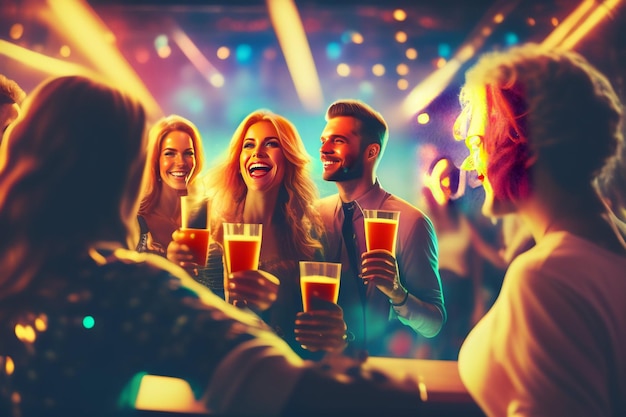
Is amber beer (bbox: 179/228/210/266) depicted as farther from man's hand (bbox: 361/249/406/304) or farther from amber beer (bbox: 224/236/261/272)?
man's hand (bbox: 361/249/406/304)

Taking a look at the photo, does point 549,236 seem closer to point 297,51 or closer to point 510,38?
point 510,38

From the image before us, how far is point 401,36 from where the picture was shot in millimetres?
1926

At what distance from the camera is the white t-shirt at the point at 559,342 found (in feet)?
5.21

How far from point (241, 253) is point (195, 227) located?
20 cm

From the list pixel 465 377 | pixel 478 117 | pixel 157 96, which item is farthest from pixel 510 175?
pixel 157 96

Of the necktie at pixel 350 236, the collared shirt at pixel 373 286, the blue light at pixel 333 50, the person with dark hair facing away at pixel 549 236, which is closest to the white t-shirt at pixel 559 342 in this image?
the person with dark hair facing away at pixel 549 236

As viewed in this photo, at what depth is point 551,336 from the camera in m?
1.61

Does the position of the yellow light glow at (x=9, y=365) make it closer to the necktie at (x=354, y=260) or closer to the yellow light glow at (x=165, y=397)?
the yellow light glow at (x=165, y=397)

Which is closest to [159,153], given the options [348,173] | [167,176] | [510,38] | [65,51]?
[167,176]

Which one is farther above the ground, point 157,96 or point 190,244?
point 157,96

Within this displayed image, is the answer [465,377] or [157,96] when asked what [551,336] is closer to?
[465,377]

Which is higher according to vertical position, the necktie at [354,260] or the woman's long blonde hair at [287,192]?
the woman's long blonde hair at [287,192]

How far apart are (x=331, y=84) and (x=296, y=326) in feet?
2.72

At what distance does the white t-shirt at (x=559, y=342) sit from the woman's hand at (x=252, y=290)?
665 mm
